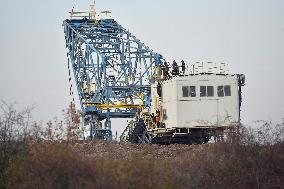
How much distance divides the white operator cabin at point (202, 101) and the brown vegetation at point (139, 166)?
3.61 meters

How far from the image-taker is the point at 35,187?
12.6 meters

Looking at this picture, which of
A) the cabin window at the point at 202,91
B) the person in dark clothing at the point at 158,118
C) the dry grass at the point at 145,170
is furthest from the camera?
the person in dark clothing at the point at 158,118

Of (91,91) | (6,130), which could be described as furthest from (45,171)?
(91,91)

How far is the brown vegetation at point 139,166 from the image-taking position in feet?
40.5

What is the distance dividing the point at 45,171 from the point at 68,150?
728 mm

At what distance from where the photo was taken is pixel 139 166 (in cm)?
1249

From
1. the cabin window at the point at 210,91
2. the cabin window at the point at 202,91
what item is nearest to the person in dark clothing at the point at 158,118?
the cabin window at the point at 202,91

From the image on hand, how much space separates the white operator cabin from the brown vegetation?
11.8 ft

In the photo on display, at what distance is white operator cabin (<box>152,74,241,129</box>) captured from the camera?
2739cm

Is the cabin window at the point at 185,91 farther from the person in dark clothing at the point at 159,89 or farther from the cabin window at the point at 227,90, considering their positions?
the person in dark clothing at the point at 159,89

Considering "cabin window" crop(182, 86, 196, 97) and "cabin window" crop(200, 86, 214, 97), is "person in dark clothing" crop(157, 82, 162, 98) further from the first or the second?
"cabin window" crop(200, 86, 214, 97)

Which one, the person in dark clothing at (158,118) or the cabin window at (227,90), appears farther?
the person in dark clothing at (158,118)

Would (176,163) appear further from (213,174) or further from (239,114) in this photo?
(239,114)

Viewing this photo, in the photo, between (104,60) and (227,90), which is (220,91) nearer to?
(227,90)
